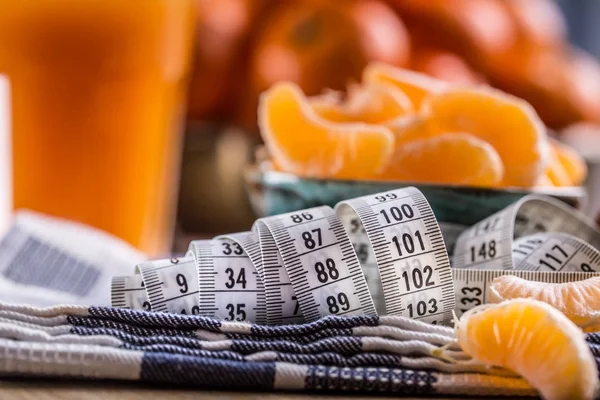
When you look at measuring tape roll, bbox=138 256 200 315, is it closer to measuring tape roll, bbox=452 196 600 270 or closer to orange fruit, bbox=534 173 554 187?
measuring tape roll, bbox=452 196 600 270

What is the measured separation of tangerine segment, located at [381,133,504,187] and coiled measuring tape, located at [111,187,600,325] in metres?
0.13

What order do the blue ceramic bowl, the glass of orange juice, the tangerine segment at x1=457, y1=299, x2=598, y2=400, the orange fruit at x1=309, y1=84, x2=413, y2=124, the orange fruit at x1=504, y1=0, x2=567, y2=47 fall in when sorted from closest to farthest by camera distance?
the tangerine segment at x1=457, y1=299, x2=598, y2=400 < the blue ceramic bowl < the orange fruit at x1=309, y1=84, x2=413, y2=124 < the glass of orange juice < the orange fruit at x1=504, y1=0, x2=567, y2=47

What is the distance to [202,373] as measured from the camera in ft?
1.50

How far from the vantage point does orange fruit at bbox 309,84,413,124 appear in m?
0.81

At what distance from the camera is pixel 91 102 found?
1.13m

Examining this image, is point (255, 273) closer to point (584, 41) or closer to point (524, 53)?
point (524, 53)

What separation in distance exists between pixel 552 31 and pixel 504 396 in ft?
5.40

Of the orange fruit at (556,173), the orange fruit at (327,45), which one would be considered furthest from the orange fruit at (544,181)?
the orange fruit at (327,45)

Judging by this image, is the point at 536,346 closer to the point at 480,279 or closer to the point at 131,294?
the point at 480,279

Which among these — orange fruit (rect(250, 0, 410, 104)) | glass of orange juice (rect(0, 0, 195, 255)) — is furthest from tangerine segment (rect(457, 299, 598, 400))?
orange fruit (rect(250, 0, 410, 104))

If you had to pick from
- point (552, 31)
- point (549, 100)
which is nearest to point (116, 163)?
point (549, 100)

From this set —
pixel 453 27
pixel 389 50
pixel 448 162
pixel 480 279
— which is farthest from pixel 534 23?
pixel 480 279

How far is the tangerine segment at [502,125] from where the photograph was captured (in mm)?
734

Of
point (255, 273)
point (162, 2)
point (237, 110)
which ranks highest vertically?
point (162, 2)
